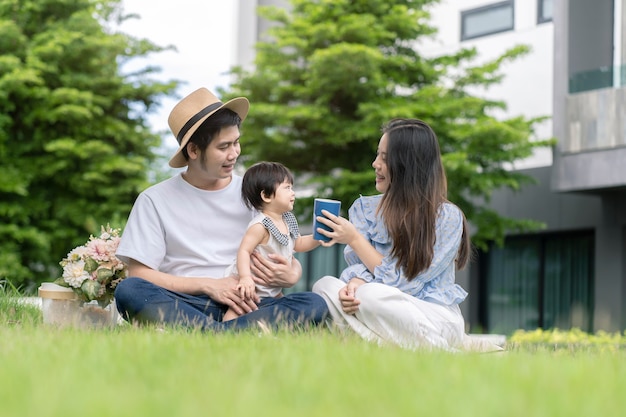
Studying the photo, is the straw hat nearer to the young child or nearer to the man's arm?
the young child

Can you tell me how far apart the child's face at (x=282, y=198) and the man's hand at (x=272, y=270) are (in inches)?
11.9

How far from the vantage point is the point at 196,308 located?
5.88 m

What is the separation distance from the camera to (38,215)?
65.9 feet

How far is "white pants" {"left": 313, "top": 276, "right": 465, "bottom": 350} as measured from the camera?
5434 millimetres

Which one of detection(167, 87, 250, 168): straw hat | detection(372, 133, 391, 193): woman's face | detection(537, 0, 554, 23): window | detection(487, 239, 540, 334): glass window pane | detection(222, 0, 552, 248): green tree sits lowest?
detection(487, 239, 540, 334): glass window pane

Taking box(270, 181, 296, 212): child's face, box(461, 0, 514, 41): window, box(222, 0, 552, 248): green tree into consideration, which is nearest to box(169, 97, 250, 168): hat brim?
box(270, 181, 296, 212): child's face

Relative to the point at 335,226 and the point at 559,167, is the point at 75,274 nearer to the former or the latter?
the point at 335,226

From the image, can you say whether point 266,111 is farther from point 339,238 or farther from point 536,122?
point 339,238

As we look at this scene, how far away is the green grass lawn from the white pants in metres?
1.02

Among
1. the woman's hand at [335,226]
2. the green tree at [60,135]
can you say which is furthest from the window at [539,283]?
the woman's hand at [335,226]

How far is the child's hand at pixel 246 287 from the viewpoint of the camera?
5.61 meters

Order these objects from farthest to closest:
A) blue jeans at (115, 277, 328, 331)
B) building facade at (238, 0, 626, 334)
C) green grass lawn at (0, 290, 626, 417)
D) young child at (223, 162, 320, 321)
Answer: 1. building facade at (238, 0, 626, 334)
2. young child at (223, 162, 320, 321)
3. blue jeans at (115, 277, 328, 331)
4. green grass lawn at (0, 290, 626, 417)

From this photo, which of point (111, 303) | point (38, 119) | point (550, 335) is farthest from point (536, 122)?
point (111, 303)

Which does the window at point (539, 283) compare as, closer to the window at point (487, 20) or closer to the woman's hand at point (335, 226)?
the window at point (487, 20)
